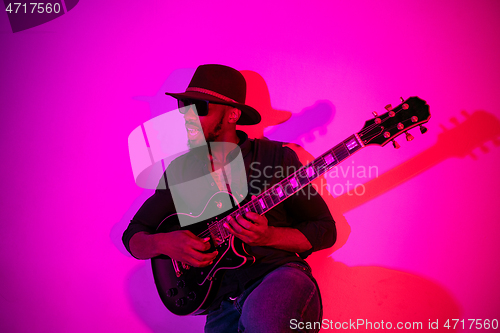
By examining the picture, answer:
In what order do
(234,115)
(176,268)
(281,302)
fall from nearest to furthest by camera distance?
1. (281,302)
2. (176,268)
3. (234,115)

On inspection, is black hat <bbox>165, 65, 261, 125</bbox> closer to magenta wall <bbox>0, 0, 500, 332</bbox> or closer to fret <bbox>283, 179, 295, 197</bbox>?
magenta wall <bbox>0, 0, 500, 332</bbox>

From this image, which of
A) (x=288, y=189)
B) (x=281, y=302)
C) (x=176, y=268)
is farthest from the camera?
(x=176, y=268)

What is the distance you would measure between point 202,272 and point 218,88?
998 millimetres

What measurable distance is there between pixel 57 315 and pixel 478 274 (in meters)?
2.74

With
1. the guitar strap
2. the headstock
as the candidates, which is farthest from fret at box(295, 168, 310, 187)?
the headstock

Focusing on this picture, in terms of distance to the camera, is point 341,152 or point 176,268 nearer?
point 341,152

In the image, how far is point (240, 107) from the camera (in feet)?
5.01

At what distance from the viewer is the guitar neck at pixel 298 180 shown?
50.9 inches

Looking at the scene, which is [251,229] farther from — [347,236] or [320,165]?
[347,236]

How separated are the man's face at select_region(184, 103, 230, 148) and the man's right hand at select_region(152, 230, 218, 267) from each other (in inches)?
Result: 21.1

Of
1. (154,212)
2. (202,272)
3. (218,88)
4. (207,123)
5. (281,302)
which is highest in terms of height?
(218,88)

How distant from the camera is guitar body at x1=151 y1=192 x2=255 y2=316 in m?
1.41

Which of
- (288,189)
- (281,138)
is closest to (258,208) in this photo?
(288,189)

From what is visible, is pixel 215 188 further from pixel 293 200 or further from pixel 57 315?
pixel 57 315
